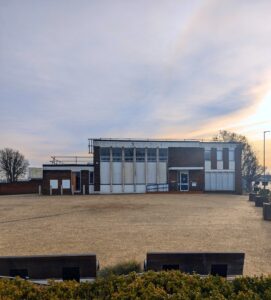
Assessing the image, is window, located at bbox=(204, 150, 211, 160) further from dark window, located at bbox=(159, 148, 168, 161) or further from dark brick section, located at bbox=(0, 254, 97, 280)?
dark brick section, located at bbox=(0, 254, 97, 280)

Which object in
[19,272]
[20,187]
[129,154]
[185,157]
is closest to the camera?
[19,272]

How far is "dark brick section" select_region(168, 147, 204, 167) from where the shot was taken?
3684 cm

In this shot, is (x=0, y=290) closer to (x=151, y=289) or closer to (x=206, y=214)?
(x=151, y=289)

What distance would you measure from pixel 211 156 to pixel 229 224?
24.2 m

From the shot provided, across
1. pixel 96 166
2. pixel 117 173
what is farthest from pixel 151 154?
pixel 96 166

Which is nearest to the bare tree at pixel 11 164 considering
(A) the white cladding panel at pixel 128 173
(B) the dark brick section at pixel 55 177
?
(B) the dark brick section at pixel 55 177

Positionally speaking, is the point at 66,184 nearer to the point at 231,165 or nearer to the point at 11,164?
the point at 231,165

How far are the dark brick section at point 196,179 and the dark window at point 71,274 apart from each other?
1247 inches

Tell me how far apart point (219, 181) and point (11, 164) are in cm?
4934

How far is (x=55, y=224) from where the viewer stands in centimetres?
1421

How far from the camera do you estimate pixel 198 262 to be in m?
6.68

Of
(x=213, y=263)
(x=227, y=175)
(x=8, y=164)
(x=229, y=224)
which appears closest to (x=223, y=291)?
(x=213, y=263)

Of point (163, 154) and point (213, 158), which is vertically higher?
point (163, 154)

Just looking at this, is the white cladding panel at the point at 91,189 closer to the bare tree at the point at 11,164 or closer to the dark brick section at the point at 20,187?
the dark brick section at the point at 20,187
